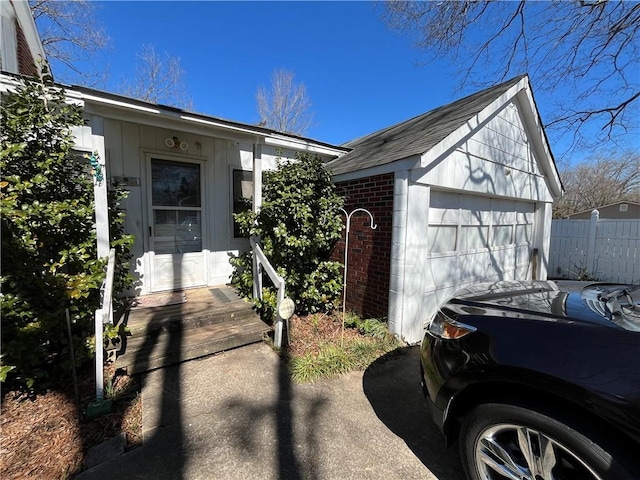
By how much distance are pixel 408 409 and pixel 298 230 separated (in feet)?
8.94

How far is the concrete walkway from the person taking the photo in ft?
6.59

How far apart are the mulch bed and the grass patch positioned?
159 centimetres

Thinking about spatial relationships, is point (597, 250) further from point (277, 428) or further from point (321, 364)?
point (277, 428)

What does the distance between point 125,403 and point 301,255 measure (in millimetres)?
2736

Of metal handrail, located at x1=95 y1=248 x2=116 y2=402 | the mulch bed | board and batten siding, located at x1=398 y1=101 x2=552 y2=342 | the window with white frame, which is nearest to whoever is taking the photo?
the mulch bed

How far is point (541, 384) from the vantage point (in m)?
1.43

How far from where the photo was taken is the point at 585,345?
4.60 ft

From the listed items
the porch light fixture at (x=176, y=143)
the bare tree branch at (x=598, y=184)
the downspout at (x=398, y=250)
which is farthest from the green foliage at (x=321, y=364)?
the bare tree branch at (x=598, y=184)

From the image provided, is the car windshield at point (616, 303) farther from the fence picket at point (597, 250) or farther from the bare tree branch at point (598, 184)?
the bare tree branch at point (598, 184)

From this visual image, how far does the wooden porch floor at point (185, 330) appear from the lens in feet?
10.3

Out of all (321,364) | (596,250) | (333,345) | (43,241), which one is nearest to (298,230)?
(333,345)

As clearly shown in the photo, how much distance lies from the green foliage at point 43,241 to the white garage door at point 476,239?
176 inches

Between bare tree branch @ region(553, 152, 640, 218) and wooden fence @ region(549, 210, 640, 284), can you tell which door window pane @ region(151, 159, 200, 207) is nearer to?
wooden fence @ region(549, 210, 640, 284)

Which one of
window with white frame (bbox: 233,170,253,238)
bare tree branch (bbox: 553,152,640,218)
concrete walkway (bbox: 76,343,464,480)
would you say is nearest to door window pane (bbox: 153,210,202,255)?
window with white frame (bbox: 233,170,253,238)
